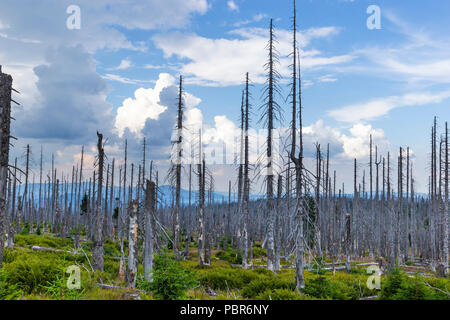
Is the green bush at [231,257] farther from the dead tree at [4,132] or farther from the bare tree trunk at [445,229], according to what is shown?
the dead tree at [4,132]

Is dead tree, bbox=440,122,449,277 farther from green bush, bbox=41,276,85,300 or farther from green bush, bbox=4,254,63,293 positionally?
green bush, bbox=4,254,63,293

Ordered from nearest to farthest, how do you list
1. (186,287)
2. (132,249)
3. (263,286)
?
(186,287)
(132,249)
(263,286)

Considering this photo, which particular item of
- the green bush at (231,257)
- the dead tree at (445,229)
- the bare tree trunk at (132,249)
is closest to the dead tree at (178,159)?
the green bush at (231,257)

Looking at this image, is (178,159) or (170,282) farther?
(178,159)

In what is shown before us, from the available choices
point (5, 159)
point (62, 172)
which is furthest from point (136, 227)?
point (62, 172)

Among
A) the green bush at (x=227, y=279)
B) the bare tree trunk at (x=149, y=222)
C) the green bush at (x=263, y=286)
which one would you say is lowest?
the green bush at (x=227, y=279)

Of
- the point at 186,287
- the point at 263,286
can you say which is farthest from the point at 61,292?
the point at 263,286

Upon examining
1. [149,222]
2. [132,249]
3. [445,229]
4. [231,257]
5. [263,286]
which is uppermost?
[149,222]

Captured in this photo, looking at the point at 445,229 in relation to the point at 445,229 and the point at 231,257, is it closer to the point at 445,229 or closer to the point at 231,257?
the point at 445,229

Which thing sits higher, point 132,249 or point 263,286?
point 132,249

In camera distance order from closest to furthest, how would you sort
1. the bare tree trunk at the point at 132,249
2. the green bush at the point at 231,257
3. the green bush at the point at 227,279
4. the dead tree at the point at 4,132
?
the dead tree at the point at 4,132 < the bare tree trunk at the point at 132,249 < the green bush at the point at 227,279 < the green bush at the point at 231,257

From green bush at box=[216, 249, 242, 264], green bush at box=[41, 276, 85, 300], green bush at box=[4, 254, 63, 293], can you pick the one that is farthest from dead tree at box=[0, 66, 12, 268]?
green bush at box=[216, 249, 242, 264]
